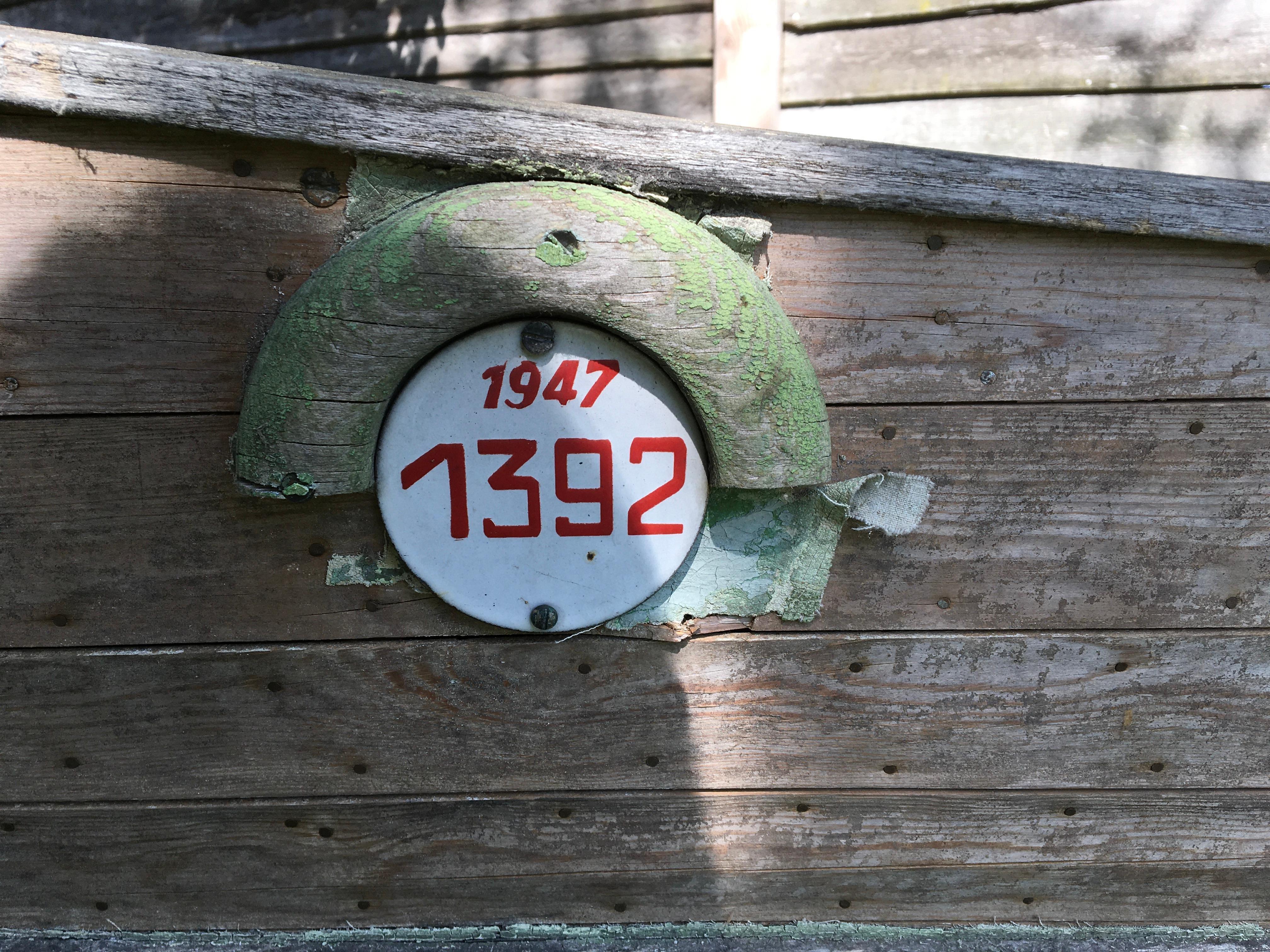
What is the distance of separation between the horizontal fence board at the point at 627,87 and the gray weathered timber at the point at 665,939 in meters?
1.68

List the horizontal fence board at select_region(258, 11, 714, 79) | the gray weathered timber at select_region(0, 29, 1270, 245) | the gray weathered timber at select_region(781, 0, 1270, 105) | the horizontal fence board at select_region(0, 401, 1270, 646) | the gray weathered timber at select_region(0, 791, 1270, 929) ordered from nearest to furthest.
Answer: the gray weathered timber at select_region(0, 29, 1270, 245), the horizontal fence board at select_region(0, 401, 1270, 646), the gray weathered timber at select_region(0, 791, 1270, 929), the gray weathered timber at select_region(781, 0, 1270, 105), the horizontal fence board at select_region(258, 11, 714, 79)

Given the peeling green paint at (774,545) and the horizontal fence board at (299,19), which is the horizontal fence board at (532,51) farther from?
the peeling green paint at (774,545)

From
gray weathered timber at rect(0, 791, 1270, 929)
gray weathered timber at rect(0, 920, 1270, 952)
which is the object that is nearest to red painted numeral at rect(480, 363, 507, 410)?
gray weathered timber at rect(0, 791, 1270, 929)

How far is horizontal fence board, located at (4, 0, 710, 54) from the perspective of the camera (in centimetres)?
193

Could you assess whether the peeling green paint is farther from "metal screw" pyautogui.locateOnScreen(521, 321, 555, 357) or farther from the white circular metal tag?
"metal screw" pyautogui.locateOnScreen(521, 321, 555, 357)

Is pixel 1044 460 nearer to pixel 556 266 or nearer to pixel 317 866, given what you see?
pixel 556 266

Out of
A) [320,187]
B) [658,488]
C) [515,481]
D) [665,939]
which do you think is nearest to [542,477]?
[515,481]

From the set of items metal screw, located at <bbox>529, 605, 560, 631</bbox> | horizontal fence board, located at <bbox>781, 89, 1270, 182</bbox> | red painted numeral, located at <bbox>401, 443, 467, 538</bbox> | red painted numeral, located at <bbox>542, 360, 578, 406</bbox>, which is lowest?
metal screw, located at <bbox>529, 605, 560, 631</bbox>

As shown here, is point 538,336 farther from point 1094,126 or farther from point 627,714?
point 1094,126

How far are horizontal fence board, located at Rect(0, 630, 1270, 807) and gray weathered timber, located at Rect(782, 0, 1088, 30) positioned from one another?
1.47m

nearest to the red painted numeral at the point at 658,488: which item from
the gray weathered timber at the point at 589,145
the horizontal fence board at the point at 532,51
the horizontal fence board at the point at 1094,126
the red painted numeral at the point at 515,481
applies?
the red painted numeral at the point at 515,481

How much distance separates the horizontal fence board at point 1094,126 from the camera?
1.74 metres

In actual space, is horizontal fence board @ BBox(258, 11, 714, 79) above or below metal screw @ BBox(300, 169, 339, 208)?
above

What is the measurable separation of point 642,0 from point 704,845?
1.83 metres
